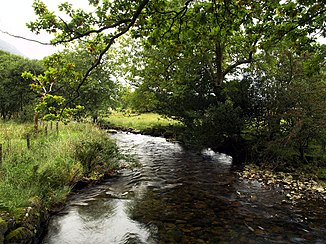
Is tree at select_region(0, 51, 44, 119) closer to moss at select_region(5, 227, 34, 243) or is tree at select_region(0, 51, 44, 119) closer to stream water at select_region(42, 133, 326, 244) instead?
stream water at select_region(42, 133, 326, 244)

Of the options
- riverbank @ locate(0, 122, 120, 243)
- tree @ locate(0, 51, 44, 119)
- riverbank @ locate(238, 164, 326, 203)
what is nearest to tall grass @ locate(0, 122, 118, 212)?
riverbank @ locate(0, 122, 120, 243)

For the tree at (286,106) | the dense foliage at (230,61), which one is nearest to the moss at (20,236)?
the dense foliage at (230,61)

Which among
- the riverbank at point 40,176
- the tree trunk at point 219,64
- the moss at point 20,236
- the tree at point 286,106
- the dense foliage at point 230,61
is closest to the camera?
the moss at point 20,236

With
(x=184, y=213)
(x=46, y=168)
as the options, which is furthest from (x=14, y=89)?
(x=184, y=213)

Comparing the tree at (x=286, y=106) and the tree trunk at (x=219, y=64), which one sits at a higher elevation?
the tree trunk at (x=219, y=64)

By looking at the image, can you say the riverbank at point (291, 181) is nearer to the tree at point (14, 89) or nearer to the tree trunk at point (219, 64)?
the tree trunk at point (219, 64)

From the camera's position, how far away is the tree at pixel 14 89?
774 inches

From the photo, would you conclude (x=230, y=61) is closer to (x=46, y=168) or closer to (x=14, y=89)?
(x=46, y=168)

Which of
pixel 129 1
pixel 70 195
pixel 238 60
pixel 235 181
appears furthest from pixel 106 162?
pixel 238 60

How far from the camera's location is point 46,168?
7656 mm

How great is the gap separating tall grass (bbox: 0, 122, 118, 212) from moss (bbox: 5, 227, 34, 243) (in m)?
0.59

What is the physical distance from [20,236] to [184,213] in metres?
4.03

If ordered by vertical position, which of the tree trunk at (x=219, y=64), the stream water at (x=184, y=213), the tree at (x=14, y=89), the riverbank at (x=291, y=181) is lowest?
the stream water at (x=184, y=213)

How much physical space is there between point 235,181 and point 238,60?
945cm
